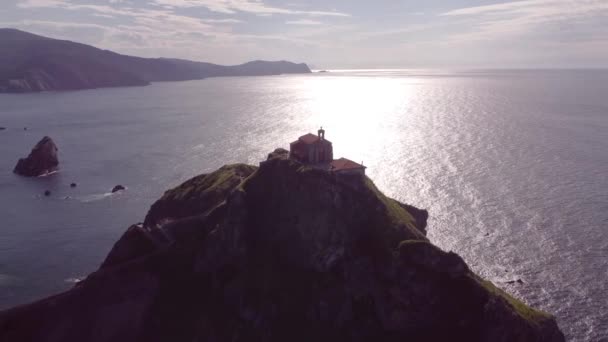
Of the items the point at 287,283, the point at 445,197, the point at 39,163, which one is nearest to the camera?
the point at 287,283

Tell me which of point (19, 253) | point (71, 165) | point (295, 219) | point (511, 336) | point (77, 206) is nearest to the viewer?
point (511, 336)

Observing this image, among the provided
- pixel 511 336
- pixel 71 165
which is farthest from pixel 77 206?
pixel 511 336

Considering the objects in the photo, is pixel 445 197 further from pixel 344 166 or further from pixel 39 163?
pixel 39 163

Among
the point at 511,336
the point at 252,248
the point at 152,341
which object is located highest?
the point at 252,248

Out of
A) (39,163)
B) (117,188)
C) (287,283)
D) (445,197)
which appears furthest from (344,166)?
(39,163)

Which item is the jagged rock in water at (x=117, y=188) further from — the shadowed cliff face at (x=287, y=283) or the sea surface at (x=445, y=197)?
the shadowed cliff face at (x=287, y=283)

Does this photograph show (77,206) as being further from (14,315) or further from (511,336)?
(511,336)

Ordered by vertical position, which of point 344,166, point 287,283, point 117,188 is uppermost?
point 344,166
